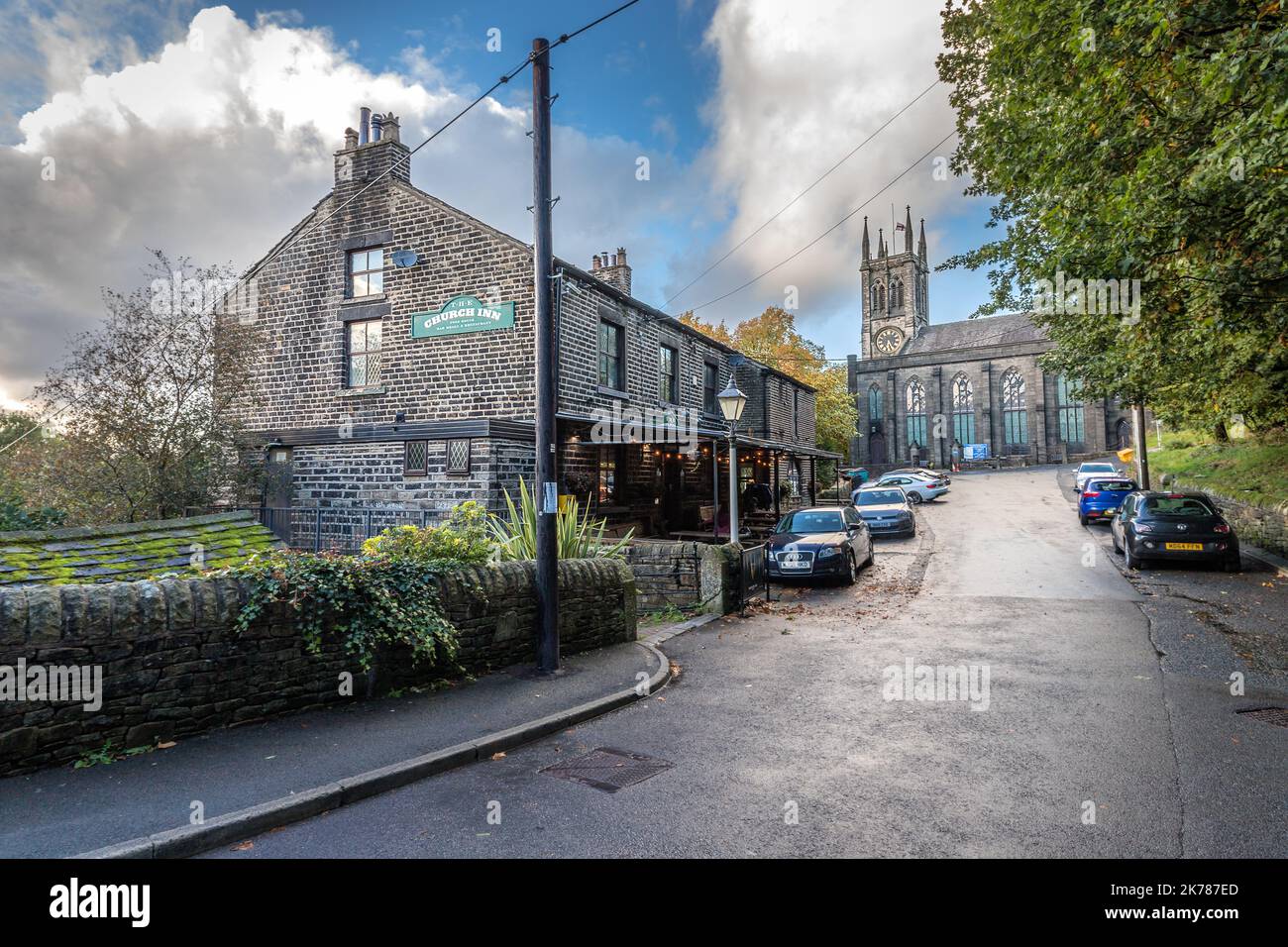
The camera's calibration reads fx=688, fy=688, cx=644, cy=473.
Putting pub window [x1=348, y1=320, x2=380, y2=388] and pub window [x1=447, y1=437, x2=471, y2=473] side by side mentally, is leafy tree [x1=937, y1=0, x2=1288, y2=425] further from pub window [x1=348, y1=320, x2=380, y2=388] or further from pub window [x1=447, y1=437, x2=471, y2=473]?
pub window [x1=348, y1=320, x2=380, y2=388]

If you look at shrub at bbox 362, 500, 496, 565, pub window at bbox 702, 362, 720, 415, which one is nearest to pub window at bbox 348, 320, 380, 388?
shrub at bbox 362, 500, 496, 565

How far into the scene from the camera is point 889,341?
276 feet

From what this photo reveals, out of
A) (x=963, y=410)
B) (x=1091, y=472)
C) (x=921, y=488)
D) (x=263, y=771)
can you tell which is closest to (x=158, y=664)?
(x=263, y=771)

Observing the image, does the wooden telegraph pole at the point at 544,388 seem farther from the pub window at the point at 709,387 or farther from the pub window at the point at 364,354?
the pub window at the point at 709,387

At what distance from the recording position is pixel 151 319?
1312 cm

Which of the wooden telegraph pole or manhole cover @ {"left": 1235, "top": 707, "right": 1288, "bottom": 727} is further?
the wooden telegraph pole

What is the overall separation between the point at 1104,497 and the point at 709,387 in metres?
13.5

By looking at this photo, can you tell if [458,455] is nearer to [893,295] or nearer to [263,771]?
[263,771]

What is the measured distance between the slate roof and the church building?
59237 mm

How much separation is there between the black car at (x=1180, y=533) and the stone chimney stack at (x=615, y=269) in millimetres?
15155

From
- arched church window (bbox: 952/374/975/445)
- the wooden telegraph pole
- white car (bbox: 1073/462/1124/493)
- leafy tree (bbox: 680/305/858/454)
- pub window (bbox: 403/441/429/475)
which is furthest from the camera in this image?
arched church window (bbox: 952/374/975/445)

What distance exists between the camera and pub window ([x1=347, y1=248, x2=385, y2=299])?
56.5ft
